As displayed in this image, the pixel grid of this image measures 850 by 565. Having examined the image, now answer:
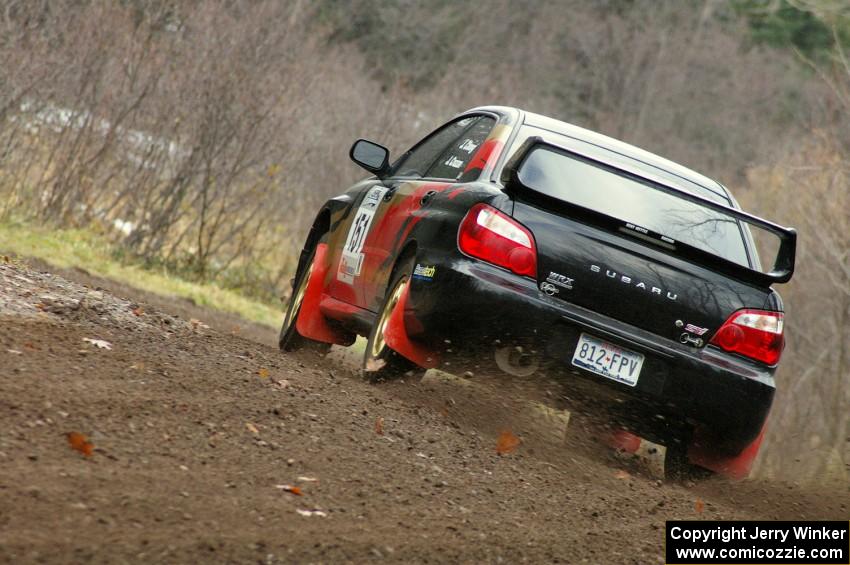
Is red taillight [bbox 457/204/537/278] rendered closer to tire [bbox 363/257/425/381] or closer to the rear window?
the rear window

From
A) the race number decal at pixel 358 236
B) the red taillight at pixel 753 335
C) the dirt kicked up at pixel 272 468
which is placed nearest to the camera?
the dirt kicked up at pixel 272 468

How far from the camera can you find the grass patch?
1324cm

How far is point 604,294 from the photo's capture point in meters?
6.45

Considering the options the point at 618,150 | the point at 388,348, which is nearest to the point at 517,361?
the point at 388,348

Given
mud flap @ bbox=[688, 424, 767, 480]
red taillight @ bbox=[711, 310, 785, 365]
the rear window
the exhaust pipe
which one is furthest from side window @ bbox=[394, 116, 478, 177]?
mud flap @ bbox=[688, 424, 767, 480]

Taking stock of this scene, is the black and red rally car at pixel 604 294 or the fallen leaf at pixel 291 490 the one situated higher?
the black and red rally car at pixel 604 294

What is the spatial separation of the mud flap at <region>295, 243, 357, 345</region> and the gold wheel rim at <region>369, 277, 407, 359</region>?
1624mm

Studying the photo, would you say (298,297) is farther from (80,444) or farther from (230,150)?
(230,150)

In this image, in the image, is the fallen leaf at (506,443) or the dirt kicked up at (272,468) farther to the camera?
the fallen leaf at (506,443)

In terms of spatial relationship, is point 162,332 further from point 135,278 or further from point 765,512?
point 135,278

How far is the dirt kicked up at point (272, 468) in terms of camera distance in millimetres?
4090

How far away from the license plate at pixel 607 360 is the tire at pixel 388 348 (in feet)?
3.10

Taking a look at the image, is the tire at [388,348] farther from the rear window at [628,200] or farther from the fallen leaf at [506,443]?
the rear window at [628,200]

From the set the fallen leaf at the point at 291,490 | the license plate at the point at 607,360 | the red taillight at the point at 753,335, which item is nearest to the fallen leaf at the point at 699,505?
the license plate at the point at 607,360
